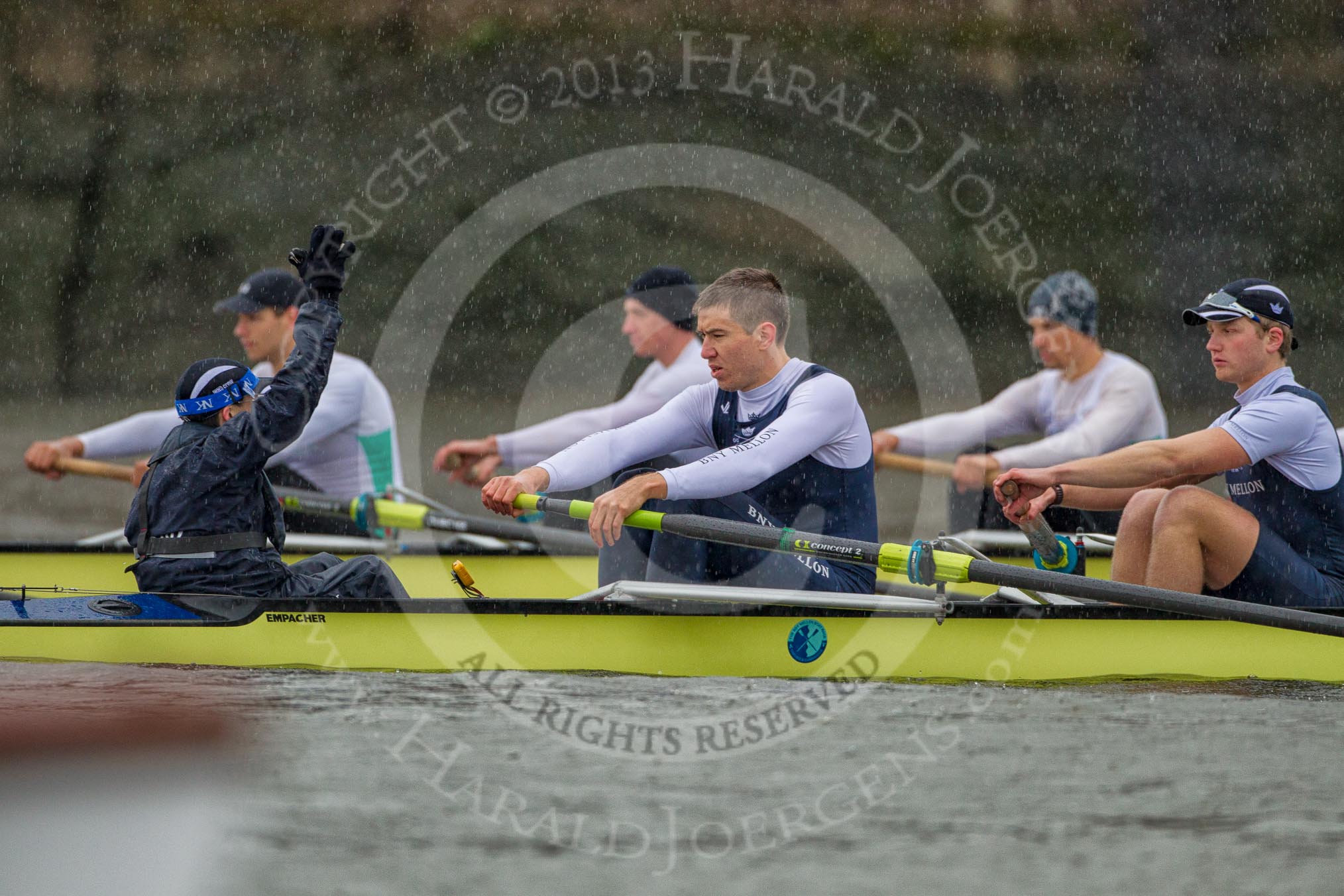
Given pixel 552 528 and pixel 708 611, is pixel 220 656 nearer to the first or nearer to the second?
pixel 708 611

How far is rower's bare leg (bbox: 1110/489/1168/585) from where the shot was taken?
259 inches

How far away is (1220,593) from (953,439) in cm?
330

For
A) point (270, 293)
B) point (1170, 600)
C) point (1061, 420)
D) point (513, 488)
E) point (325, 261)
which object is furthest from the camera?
point (1061, 420)

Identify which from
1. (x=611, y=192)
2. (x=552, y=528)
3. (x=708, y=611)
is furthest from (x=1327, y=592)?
(x=611, y=192)

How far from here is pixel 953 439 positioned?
32.0 feet

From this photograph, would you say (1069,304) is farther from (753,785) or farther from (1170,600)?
(753,785)

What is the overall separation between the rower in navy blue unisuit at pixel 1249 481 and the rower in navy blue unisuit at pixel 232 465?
9.72 ft

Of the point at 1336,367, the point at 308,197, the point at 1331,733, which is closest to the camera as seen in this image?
the point at 1331,733

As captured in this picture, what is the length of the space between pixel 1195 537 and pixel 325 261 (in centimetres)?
378

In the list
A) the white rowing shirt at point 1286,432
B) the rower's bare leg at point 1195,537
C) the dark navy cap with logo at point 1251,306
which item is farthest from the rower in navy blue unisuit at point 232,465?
the white rowing shirt at point 1286,432

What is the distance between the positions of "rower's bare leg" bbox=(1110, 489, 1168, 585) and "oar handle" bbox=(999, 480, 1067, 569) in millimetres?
324

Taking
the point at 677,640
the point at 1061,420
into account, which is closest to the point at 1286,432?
the point at 677,640

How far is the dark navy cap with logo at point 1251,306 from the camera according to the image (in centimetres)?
642

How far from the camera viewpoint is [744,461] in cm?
604
